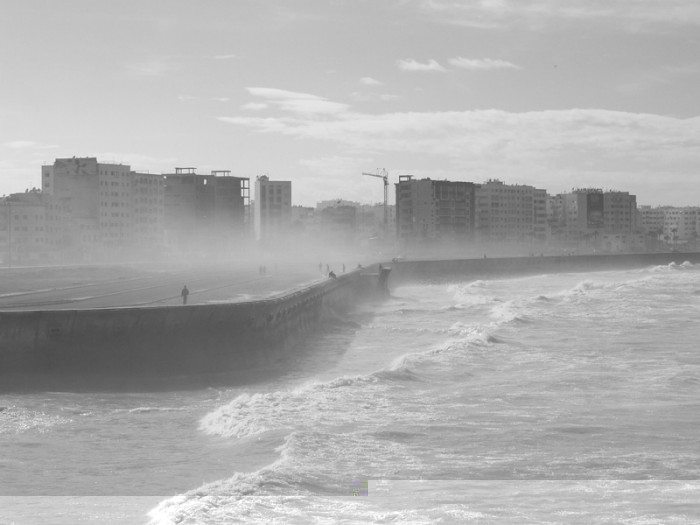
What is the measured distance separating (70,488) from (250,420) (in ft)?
17.1

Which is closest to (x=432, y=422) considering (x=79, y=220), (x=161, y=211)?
(x=79, y=220)

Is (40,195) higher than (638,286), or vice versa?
(40,195)

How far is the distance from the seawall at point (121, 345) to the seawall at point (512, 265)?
247 feet

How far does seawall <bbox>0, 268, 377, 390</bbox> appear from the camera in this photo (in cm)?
2516

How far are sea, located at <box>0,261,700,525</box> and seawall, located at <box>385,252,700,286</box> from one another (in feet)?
255

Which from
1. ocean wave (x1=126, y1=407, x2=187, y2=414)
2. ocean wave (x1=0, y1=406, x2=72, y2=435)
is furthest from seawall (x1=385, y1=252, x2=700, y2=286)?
ocean wave (x1=0, y1=406, x2=72, y2=435)

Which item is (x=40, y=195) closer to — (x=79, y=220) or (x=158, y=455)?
(x=79, y=220)

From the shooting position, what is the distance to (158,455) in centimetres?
1644

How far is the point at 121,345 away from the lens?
Result: 26172 millimetres

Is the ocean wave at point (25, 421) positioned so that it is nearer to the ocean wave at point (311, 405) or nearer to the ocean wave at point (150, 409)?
the ocean wave at point (150, 409)

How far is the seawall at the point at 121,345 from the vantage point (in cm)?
2516

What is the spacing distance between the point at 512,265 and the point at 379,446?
133086mm

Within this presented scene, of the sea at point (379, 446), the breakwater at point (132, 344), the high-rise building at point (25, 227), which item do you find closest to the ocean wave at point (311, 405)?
the sea at point (379, 446)

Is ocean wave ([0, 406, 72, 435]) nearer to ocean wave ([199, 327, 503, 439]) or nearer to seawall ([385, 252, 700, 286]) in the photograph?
ocean wave ([199, 327, 503, 439])
